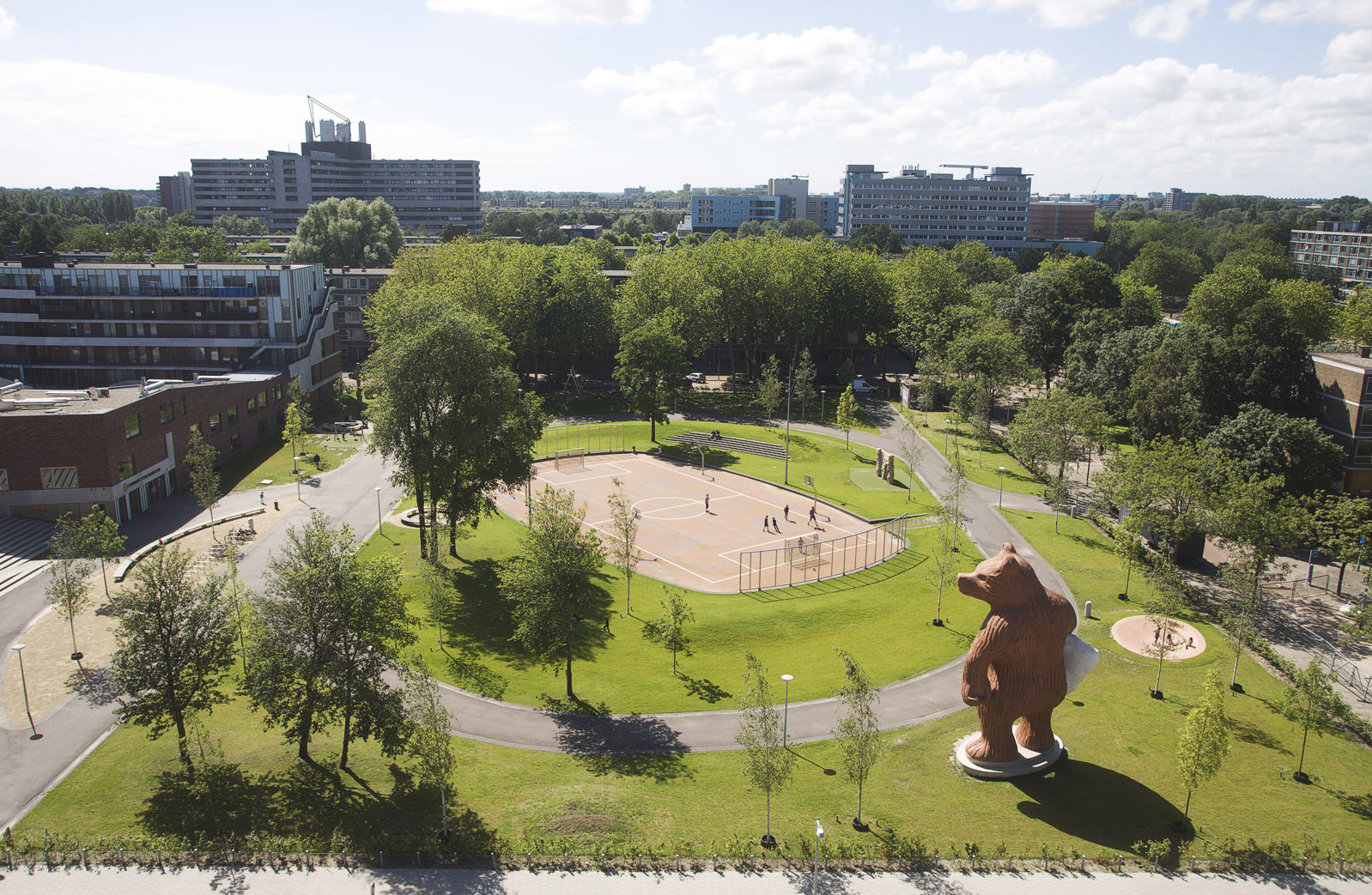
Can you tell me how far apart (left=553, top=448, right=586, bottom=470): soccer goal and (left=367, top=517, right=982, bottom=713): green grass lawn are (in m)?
20.3

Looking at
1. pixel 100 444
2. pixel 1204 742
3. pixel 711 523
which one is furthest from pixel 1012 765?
pixel 100 444

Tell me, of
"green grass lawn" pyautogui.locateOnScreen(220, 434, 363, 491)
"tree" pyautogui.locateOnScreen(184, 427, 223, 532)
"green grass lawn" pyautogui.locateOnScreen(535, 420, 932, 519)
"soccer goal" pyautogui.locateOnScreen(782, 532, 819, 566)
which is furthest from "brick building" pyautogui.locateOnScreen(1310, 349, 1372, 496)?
"green grass lawn" pyautogui.locateOnScreen(220, 434, 363, 491)

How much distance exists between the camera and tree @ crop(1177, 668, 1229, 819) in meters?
28.5

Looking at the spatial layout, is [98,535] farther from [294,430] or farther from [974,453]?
[974,453]

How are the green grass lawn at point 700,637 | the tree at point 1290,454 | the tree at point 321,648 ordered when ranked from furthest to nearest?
the tree at point 1290,454, the green grass lawn at point 700,637, the tree at point 321,648

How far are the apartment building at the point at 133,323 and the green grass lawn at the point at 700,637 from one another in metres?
43.4

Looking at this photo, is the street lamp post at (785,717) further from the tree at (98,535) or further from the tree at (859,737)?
the tree at (98,535)

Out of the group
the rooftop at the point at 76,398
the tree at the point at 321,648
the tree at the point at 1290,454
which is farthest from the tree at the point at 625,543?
the tree at the point at 1290,454

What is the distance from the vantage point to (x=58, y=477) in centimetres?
5384

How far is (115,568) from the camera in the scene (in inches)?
1921

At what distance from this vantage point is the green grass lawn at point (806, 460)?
64.0 metres

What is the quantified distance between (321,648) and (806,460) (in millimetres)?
51649

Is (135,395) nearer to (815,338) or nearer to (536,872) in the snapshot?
(536,872)

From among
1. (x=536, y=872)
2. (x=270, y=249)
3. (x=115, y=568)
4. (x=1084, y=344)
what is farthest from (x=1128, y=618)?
(x=270, y=249)
